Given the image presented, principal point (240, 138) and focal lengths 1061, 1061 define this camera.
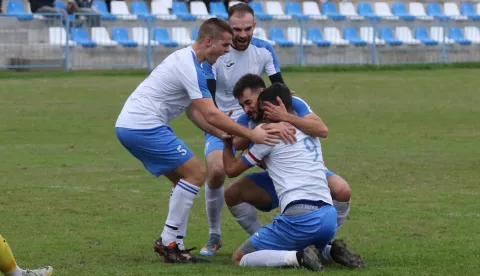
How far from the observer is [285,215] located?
838 centimetres

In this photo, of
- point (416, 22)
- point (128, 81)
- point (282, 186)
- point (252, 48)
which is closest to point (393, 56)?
point (416, 22)

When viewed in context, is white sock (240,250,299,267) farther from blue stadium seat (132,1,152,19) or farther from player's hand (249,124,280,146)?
blue stadium seat (132,1,152,19)

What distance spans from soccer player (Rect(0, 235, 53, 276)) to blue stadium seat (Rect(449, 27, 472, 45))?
30.5 m

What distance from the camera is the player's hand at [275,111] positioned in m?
8.53

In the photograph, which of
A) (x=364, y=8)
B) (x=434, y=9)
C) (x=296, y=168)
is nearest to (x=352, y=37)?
(x=364, y=8)

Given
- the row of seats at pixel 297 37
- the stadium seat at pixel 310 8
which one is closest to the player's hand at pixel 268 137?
the row of seats at pixel 297 37

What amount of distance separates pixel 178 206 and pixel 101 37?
885 inches

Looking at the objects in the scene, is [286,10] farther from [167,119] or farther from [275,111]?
[275,111]

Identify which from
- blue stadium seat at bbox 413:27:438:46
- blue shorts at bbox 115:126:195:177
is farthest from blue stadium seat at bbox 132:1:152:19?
blue shorts at bbox 115:126:195:177

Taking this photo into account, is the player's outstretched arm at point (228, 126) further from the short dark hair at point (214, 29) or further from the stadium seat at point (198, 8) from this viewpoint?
the stadium seat at point (198, 8)

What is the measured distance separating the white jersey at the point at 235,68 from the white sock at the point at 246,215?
4.34ft

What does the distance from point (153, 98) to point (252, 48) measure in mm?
1888

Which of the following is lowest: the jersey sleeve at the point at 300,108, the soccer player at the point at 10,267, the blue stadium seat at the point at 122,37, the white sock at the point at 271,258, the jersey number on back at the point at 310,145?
the blue stadium seat at the point at 122,37

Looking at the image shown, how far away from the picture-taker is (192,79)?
349 inches
